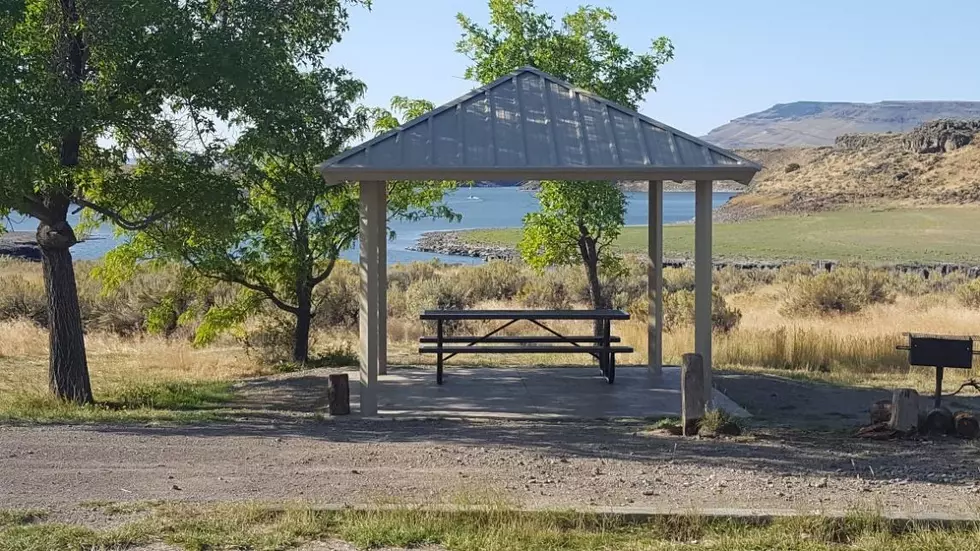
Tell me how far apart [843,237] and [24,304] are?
38441mm

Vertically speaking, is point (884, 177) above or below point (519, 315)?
above

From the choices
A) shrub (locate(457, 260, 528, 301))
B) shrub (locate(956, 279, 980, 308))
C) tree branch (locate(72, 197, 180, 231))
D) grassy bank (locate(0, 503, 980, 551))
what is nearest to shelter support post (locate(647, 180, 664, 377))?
tree branch (locate(72, 197, 180, 231))

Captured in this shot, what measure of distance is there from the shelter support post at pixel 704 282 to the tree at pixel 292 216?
14.1 feet

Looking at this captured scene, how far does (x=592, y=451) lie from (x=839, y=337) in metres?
8.43

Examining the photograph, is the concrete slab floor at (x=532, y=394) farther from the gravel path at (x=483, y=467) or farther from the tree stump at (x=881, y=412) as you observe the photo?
the tree stump at (x=881, y=412)

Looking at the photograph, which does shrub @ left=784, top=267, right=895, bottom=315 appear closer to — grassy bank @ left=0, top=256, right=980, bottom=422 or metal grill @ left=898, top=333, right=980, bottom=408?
grassy bank @ left=0, top=256, right=980, bottom=422

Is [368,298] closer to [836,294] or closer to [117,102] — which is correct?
[117,102]

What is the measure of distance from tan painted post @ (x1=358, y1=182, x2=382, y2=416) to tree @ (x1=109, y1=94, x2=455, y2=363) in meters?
1.81


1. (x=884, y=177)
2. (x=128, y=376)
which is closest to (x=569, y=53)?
(x=128, y=376)

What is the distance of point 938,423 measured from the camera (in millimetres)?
9461

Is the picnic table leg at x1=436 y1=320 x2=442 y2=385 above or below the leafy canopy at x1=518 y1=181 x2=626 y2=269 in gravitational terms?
below

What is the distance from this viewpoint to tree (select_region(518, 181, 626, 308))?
52.8 ft

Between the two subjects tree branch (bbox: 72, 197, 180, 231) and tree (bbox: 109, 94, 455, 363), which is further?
tree (bbox: 109, 94, 455, 363)

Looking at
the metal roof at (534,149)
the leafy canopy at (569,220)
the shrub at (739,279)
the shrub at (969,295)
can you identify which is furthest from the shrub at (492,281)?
the metal roof at (534,149)
